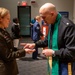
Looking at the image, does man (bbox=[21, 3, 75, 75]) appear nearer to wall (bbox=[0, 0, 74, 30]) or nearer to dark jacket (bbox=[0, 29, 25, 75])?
dark jacket (bbox=[0, 29, 25, 75])

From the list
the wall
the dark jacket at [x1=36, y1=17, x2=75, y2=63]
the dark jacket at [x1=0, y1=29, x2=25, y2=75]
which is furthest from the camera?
the wall

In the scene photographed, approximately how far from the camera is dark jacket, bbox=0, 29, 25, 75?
9.81 ft

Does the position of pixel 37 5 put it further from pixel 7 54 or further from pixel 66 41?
pixel 66 41

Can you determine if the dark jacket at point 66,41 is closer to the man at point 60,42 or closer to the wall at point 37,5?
the man at point 60,42

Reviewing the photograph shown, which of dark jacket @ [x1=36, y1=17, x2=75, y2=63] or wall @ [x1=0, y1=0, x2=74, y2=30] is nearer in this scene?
dark jacket @ [x1=36, y1=17, x2=75, y2=63]

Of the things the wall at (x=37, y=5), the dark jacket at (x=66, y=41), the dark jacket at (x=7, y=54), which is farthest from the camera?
the wall at (x=37, y=5)

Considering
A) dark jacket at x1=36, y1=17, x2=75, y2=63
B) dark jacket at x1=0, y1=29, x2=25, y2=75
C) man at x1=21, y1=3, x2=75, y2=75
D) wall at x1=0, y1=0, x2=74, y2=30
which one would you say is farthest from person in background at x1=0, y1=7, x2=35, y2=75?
wall at x1=0, y1=0, x2=74, y2=30

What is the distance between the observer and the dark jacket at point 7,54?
299cm

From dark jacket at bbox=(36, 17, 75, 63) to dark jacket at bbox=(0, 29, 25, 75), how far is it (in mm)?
621

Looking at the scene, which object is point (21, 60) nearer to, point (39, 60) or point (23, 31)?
point (39, 60)

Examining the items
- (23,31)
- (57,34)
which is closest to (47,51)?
(57,34)

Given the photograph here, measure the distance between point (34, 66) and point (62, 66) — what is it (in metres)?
4.42

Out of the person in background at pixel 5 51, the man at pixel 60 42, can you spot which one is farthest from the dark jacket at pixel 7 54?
the man at pixel 60 42

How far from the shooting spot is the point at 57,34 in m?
2.93
